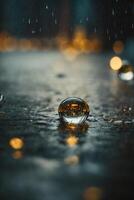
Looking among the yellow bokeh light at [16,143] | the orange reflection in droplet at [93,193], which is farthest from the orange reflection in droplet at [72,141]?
the orange reflection in droplet at [93,193]

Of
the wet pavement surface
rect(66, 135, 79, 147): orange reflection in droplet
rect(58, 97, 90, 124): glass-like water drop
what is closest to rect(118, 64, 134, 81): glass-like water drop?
the wet pavement surface

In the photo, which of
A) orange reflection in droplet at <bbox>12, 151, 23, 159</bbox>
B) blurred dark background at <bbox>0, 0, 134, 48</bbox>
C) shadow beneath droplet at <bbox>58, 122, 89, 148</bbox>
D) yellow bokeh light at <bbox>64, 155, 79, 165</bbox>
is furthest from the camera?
blurred dark background at <bbox>0, 0, 134, 48</bbox>

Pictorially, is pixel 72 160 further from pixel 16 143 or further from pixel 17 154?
pixel 16 143

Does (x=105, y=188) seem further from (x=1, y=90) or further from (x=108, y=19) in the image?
(x=108, y=19)

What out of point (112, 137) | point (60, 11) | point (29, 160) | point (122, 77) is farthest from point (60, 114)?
point (60, 11)

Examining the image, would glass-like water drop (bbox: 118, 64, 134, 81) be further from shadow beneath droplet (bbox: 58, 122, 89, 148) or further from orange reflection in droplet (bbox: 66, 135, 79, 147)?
orange reflection in droplet (bbox: 66, 135, 79, 147)

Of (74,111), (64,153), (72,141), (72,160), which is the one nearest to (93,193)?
(72,160)
